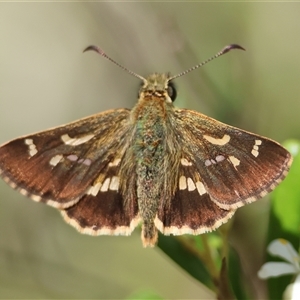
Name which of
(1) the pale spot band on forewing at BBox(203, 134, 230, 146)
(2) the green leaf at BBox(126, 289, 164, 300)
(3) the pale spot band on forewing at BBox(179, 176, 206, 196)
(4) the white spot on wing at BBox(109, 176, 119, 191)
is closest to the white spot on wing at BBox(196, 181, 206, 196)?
(3) the pale spot band on forewing at BBox(179, 176, 206, 196)

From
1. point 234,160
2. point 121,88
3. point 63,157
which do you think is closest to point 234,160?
point 234,160

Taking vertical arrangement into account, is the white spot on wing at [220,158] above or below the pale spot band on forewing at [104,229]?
above

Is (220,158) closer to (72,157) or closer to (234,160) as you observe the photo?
(234,160)

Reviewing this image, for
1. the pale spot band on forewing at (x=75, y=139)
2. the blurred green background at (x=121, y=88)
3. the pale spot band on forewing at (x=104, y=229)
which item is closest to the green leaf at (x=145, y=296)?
the pale spot band on forewing at (x=104, y=229)

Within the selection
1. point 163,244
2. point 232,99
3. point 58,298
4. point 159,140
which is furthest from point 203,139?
point 58,298

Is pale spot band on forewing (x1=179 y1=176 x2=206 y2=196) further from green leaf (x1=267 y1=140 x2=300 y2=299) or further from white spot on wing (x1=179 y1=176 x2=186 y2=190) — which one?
green leaf (x1=267 y1=140 x2=300 y2=299)

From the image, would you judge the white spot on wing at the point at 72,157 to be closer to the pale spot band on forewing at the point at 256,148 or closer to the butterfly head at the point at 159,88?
the butterfly head at the point at 159,88

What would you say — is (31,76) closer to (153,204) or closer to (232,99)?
(232,99)
